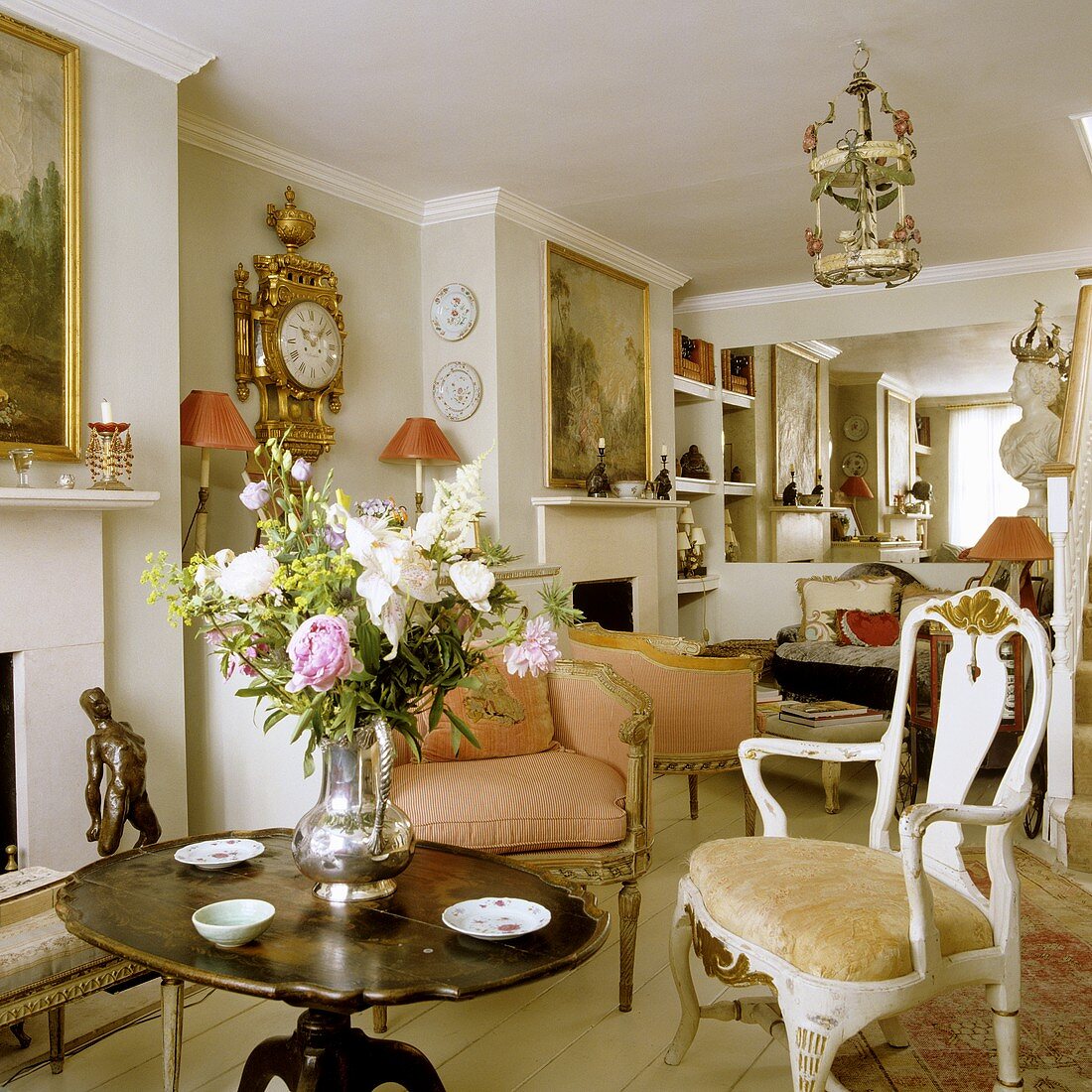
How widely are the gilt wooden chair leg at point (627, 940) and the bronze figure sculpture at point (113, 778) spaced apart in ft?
4.45

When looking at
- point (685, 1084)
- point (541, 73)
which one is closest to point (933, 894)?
point (685, 1084)

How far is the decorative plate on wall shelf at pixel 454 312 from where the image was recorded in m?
5.11

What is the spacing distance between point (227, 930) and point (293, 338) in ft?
10.4

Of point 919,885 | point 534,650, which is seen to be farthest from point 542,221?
point 919,885

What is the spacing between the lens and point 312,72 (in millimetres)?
3672

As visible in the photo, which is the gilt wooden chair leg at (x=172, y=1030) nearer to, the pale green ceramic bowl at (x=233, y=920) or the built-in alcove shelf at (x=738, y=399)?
the pale green ceramic bowl at (x=233, y=920)

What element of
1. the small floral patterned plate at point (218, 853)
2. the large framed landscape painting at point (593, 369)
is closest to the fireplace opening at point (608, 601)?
the large framed landscape painting at point (593, 369)

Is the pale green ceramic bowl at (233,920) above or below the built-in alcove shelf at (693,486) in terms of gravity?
below

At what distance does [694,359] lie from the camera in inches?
280

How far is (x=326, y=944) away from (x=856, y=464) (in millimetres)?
5988

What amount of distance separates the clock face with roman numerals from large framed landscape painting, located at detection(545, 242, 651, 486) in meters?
1.28

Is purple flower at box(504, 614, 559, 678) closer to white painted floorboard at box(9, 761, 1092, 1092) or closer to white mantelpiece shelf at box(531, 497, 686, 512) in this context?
white painted floorboard at box(9, 761, 1092, 1092)

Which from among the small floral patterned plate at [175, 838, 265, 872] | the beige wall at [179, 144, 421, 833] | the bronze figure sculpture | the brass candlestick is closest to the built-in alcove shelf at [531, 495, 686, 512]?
the beige wall at [179, 144, 421, 833]

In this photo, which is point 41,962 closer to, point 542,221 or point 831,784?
point 831,784
